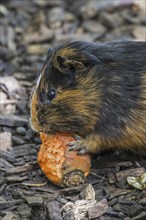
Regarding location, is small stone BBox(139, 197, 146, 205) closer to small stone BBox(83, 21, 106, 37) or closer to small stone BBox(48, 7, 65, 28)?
small stone BBox(83, 21, 106, 37)

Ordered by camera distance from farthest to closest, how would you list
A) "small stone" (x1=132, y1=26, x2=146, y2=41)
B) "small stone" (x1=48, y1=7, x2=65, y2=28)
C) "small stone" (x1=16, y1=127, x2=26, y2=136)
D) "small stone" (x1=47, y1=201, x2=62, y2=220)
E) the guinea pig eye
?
"small stone" (x1=48, y1=7, x2=65, y2=28), "small stone" (x1=132, y1=26, x2=146, y2=41), "small stone" (x1=16, y1=127, x2=26, y2=136), the guinea pig eye, "small stone" (x1=47, y1=201, x2=62, y2=220)

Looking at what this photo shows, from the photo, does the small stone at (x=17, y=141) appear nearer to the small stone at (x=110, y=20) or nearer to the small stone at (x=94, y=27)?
the small stone at (x=94, y=27)

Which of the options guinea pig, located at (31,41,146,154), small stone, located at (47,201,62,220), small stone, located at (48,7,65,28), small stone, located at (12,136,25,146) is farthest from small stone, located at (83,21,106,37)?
small stone, located at (47,201,62,220)

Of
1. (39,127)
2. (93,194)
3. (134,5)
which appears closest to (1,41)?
(134,5)

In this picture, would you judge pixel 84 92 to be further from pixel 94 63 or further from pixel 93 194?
pixel 93 194

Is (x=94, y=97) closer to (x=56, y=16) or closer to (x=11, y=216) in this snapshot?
(x=11, y=216)

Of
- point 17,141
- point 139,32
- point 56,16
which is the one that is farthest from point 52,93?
point 56,16

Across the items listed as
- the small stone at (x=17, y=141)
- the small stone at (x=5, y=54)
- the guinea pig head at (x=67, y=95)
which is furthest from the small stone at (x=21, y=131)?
the small stone at (x=5, y=54)

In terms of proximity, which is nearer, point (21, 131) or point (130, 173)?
point (130, 173)
